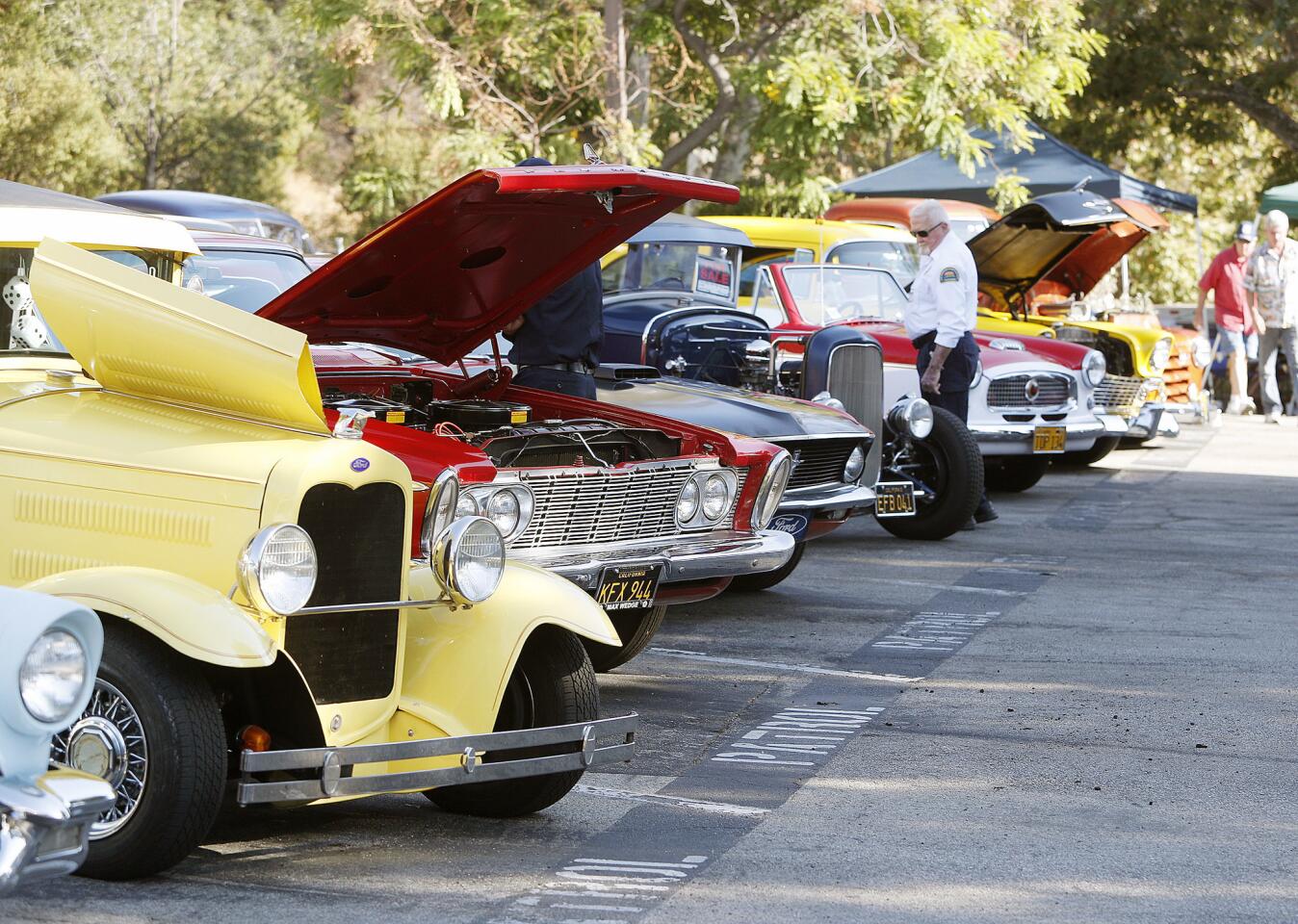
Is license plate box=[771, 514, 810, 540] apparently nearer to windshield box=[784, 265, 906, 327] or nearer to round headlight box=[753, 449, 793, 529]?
round headlight box=[753, 449, 793, 529]

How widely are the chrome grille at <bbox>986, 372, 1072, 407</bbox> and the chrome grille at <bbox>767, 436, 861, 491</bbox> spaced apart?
12.8 feet

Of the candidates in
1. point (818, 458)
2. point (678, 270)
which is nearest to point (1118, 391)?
point (678, 270)

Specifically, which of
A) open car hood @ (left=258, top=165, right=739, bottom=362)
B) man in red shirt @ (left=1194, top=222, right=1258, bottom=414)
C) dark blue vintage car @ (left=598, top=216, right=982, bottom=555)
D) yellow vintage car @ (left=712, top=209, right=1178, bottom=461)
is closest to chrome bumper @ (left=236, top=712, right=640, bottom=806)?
open car hood @ (left=258, top=165, right=739, bottom=362)

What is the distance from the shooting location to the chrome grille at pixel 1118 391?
14.1 metres

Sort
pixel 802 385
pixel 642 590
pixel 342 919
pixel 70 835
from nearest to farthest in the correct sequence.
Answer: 1. pixel 70 835
2. pixel 342 919
3. pixel 642 590
4. pixel 802 385

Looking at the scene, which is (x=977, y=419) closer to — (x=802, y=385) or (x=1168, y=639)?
(x=802, y=385)

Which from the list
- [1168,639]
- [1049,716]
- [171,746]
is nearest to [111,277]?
[171,746]

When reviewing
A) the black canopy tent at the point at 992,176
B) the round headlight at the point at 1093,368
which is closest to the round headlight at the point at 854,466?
the round headlight at the point at 1093,368

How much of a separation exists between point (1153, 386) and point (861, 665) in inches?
320

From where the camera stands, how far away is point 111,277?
491cm

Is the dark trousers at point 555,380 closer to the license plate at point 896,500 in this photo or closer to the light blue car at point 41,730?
the license plate at point 896,500

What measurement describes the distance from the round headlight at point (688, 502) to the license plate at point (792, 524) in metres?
1.46

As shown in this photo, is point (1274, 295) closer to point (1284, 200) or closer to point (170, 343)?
point (1284, 200)

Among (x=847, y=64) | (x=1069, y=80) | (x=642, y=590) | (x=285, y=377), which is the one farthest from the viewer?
(x=1069, y=80)
